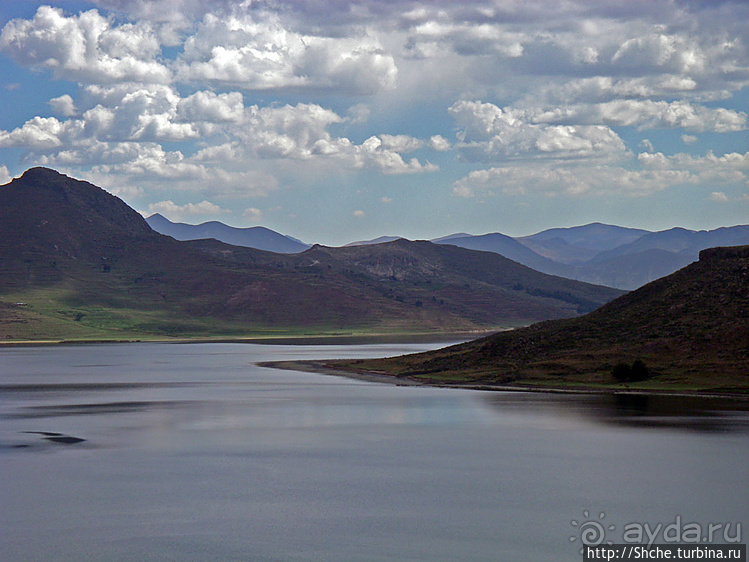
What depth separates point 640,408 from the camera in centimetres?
9600

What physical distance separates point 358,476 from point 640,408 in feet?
154

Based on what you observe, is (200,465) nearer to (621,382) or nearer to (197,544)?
(197,544)

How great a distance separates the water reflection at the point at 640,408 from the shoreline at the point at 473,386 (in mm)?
1462

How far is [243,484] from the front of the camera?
56.8m

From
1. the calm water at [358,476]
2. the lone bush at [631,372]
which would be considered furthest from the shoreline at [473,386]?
the calm water at [358,476]

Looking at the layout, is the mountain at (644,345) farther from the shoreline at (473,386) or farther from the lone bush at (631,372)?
the shoreline at (473,386)

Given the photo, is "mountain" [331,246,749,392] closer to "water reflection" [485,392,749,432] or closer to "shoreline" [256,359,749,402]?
"shoreline" [256,359,749,402]

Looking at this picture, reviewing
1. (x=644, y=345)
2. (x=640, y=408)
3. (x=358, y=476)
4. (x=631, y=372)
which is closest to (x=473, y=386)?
(x=631, y=372)

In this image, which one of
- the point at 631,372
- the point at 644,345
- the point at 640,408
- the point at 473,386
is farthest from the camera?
the point at 644,345

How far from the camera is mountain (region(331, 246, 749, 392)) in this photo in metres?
122

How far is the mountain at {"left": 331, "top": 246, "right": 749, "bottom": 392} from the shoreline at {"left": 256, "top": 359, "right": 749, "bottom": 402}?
2.40 metres

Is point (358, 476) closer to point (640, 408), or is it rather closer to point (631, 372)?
point (640, 408)

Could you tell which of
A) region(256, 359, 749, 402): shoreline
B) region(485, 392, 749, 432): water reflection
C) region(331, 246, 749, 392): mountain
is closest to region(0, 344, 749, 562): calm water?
region(485, 392, 749, 432): water reflection

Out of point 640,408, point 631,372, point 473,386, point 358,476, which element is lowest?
point 358,476
